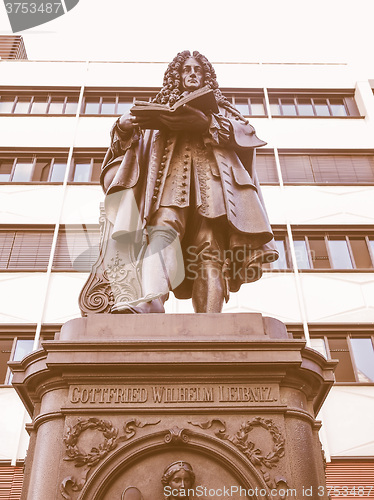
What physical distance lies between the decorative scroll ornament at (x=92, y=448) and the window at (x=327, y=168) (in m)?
16.6

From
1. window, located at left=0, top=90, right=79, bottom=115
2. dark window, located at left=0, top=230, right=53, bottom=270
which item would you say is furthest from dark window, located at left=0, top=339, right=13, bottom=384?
window, located at left=0, top=90, right=79, bottom=115

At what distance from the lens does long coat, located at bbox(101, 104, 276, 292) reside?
441cm

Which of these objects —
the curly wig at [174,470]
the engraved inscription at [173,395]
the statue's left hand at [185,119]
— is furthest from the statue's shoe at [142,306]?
the statue's left hand at [185,119]

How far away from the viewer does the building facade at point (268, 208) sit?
13602 millimetres

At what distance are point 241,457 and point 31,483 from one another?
1103 mm

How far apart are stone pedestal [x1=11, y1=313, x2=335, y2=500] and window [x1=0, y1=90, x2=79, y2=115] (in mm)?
19305

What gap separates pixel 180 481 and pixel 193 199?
2.50 metres

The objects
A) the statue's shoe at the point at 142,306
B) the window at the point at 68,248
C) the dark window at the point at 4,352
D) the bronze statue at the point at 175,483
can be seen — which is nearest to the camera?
the bronze statue at the point at 175,483

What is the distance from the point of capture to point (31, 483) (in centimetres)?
279

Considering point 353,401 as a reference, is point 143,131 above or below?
below

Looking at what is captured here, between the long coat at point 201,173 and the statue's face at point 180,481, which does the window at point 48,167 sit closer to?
the long coat at point 201,173

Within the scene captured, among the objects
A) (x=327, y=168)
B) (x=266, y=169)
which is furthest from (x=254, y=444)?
(x=327, y=168)

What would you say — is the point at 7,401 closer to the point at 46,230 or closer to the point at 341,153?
the point at 46,230

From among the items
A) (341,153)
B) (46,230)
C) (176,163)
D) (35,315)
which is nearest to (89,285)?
(176,163)
